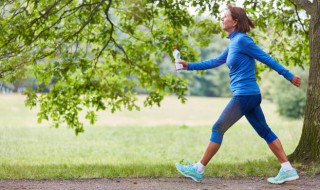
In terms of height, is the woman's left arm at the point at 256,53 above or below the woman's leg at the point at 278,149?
above

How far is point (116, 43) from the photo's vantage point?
10906 millimetres

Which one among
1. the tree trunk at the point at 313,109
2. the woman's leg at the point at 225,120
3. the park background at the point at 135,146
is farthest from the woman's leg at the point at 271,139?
the tree trunk at the point at 313,109

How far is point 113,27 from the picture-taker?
11.3m

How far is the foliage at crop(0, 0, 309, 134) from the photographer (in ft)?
32.5

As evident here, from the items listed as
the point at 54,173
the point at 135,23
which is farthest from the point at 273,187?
the point at 135,23

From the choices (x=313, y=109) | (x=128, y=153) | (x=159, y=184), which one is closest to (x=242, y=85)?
(x=159, y=184)

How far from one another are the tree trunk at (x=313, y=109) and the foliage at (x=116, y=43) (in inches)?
95.5

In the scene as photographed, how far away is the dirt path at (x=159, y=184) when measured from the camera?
5.96 meters

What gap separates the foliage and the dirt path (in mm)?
3473

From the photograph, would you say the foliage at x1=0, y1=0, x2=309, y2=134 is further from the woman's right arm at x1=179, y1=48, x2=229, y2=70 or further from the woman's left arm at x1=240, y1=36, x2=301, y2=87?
the woman's left arm at x1=240, y1=36, x2=301, y2=87

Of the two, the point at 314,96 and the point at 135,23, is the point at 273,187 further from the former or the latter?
the point at 135,23

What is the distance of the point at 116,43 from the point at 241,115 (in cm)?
552

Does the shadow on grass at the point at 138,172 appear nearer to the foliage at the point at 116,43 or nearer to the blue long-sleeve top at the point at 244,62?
the blue long-sleeve top at the point at 244,62

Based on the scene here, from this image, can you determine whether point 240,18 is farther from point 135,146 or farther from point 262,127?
point 135,146
